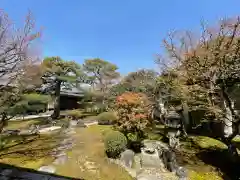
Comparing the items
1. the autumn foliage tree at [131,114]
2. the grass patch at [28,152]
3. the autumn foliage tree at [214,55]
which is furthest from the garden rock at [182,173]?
the grass patch at [28,152]

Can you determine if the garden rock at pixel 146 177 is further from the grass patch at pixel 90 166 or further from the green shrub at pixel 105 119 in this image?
the green shrub at pixel 105 119

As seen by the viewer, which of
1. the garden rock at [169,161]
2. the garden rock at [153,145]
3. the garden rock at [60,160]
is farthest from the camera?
the garden rock at [153,145]

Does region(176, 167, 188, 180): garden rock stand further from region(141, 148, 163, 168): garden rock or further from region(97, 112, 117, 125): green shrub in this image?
region(97, 112, 117, 125): green shrub

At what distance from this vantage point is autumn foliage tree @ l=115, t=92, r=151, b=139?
9281 millimetres

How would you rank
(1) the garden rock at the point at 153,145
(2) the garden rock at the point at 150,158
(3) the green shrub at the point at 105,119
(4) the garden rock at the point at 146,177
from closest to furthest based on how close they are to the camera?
1. (4) the garden rock at the point at 146,177
2. (2) the garden rock at the point at 150,158
3. (1) the garden rock at the point at 153,145
4. (3) the green shrub at the point at 105,119

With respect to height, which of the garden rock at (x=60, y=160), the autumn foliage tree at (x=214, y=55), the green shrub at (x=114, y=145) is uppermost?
the autumn foliage tree at (x=214, y=55)

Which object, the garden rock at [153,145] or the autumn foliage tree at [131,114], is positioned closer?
the garden rock at [153,145]

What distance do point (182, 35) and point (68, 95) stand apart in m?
20.7

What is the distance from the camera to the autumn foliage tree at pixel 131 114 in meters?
9.28

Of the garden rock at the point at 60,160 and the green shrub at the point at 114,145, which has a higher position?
the green shrub at the point at 114,145

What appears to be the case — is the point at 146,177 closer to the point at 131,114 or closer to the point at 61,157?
the point at 131,114

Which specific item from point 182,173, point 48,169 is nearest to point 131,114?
point 182,173

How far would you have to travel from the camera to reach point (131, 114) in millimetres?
9328

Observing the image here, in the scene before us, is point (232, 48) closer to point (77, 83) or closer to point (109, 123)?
point (109, 123)
